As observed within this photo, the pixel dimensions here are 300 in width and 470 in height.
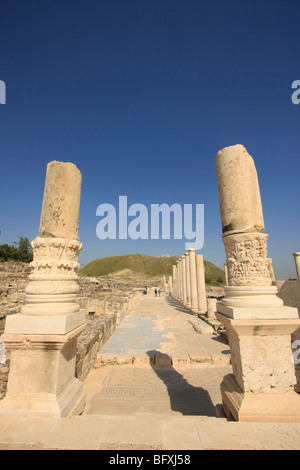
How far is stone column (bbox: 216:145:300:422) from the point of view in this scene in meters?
2.50

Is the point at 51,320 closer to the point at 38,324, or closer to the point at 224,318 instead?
the point at 38,324

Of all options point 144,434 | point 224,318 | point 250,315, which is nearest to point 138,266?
point 224,318

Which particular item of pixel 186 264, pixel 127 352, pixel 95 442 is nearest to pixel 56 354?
pixel 95 442

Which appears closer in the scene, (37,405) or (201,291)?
(37,405)

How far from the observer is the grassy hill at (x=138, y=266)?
349 ft

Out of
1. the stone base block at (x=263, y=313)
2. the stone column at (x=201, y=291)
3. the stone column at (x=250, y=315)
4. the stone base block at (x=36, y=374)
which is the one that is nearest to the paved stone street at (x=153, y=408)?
the stone base block at (x=36, y=374)

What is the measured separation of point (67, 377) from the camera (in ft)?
9.86

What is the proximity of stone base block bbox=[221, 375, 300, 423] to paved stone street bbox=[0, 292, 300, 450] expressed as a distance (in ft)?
0.32

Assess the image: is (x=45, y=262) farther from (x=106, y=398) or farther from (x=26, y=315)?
(x=106, y=398)

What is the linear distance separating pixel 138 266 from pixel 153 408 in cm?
10866

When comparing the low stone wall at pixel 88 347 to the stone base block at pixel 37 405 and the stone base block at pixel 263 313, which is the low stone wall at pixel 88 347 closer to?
the stone base block at pixel 37 405

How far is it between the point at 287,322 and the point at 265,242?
→ 1073mm

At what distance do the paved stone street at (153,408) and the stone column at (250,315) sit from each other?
281mm

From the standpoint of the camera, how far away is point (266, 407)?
2430mm
